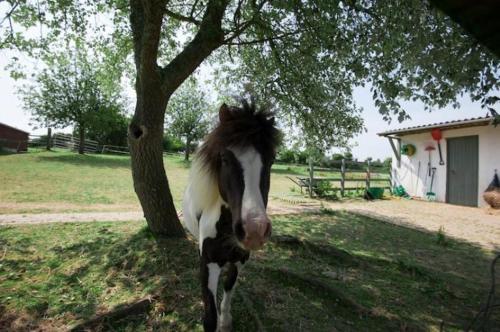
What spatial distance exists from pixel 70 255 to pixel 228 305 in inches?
106

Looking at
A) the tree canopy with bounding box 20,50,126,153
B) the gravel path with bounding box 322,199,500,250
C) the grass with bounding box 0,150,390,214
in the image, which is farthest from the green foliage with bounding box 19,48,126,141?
the gravel path with bounding box 322,199,500,250

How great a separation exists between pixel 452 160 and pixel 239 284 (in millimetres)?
12943

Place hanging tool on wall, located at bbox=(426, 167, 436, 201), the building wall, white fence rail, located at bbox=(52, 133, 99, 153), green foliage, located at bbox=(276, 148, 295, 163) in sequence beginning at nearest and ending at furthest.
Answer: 1. green foliage, located at bbox=(276, 148, 295, 163)
2. the building wall
3. hanging tool on wall, located at bbox=(426, 167, 436, 201)
4. white fence rail, located at bbox=(52, 133, 99, 153)

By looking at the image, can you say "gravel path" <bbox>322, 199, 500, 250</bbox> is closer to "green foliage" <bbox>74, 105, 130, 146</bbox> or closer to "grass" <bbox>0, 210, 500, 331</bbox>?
"grass" <bbox>0, 210, 500, 331</bbox>

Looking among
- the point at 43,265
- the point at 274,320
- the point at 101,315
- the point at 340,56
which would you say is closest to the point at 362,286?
the point at 274,320

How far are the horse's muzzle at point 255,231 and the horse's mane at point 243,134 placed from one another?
604mm

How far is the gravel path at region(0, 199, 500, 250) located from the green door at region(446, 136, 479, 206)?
30.6 inches

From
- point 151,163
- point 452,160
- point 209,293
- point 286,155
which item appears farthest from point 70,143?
point 209,293

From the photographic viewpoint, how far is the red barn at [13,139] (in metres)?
25.8

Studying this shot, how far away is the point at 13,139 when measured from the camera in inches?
1291

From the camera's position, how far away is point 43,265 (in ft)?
13.3

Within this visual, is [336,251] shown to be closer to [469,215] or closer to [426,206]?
[469,215]

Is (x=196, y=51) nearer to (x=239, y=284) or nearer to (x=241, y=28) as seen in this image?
(x=241, y=28)

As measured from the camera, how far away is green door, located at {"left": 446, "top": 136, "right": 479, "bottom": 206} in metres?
12.3
